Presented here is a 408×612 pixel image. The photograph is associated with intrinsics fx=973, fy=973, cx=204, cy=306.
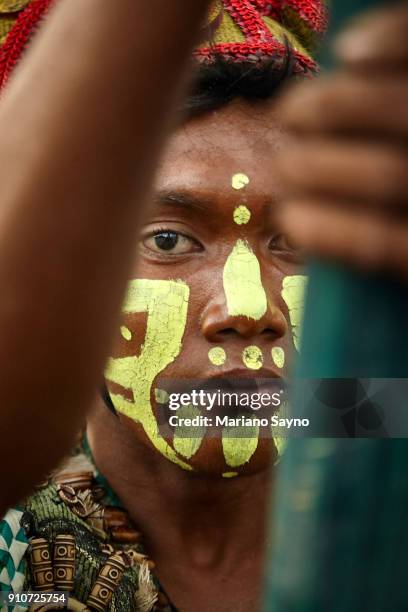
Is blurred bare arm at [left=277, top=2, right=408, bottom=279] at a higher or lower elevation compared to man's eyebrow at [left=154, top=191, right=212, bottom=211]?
higher

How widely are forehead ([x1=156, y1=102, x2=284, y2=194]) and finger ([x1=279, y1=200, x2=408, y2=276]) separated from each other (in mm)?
1318

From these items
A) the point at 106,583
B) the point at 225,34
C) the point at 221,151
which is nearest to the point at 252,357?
the point at 221,151

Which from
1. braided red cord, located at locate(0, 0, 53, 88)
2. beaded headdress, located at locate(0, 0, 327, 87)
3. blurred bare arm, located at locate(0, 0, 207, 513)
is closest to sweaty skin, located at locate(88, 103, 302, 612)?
beaded headdress, located at locate(0, 0, 327, 87)

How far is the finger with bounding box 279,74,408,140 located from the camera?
1.86 feet

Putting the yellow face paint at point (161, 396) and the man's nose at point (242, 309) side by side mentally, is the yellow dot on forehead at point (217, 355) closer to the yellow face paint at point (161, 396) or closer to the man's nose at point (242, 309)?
the man's nose at point (242, 309)

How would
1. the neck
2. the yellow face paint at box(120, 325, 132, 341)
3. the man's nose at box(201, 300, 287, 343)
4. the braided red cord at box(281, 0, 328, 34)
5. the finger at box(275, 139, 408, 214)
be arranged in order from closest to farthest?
the finger at box(275, 139, 408, 214)
the man's nose at box(201, 300, 287, 343)
the yellow face paint at box(120, 325, 132, 341)
the neck
the braided red cord at box(281, 0, 328, 34)

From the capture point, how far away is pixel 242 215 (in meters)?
1.92

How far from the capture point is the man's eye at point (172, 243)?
1942mm

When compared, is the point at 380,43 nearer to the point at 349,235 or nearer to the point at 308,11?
the point at 349,235

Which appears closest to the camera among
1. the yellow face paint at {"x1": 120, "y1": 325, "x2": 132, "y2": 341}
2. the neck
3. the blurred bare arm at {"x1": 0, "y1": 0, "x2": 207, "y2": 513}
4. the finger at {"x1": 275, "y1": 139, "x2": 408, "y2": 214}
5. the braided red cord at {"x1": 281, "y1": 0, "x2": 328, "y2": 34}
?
the finger at {"x1": 275, "y1": 139, "x2": 408, "y2": 214}

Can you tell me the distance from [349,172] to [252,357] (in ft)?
4.20

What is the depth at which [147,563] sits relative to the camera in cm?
202

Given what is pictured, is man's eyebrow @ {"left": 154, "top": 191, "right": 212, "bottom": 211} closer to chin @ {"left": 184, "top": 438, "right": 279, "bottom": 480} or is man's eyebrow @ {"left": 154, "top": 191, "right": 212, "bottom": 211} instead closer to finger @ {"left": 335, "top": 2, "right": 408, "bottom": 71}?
chin @ {"left": 184, "top": 438, "right": 279, "bottom": 480}

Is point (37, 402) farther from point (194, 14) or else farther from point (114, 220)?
point (194, 14)
